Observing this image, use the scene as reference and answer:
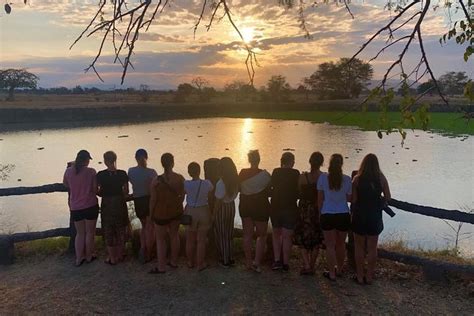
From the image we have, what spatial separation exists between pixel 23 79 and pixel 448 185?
10194 cm

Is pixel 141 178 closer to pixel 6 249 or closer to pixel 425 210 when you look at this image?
pixel 6 249

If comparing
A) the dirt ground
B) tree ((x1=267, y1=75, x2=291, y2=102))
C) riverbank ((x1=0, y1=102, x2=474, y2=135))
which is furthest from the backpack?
tree ((x1=267, y1=75, x2=291, y2=102))

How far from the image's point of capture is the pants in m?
5.96

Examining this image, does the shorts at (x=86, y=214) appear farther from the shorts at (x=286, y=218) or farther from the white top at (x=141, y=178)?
the shorts at (x=286, y=218)

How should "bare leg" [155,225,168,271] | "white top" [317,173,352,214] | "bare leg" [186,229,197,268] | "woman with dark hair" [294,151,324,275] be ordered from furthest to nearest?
"bare leg" [186,229,197,268] < "bare leg" [155,225,168,271] < "woman with dark hair" [294,151,324,275] < "white top" [317,173,352,214]

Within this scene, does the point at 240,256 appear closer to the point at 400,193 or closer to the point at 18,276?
the point at 18,276

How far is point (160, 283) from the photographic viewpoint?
5.74 meters

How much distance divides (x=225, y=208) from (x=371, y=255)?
197 centimetres

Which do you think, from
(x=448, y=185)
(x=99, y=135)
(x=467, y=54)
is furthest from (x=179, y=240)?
(x=99, y=135)

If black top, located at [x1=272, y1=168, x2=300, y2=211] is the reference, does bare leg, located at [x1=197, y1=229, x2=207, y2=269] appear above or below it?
below

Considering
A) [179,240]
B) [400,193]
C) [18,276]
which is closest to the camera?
[18,276]

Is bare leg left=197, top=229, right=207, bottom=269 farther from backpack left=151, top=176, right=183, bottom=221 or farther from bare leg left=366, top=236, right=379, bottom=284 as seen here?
bare leg left=366, top=236, right=379, bottom=284

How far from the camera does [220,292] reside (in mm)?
5449

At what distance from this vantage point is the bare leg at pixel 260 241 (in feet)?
19.2
